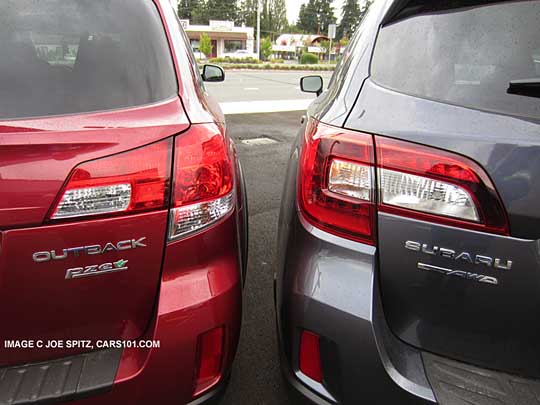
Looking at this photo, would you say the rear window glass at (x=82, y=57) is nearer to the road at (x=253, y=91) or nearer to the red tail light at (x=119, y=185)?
the red tail light at (x=119, y=185)

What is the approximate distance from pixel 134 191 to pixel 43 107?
0.38 meters

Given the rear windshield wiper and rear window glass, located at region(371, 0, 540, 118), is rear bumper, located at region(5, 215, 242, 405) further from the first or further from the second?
the rear windshield wiper

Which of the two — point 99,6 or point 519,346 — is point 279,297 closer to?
point 519,346

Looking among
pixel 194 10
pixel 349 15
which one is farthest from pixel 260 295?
pixel 349 15

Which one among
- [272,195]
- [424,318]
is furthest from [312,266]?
[272,195]

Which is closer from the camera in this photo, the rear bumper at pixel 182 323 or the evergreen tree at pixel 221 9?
the rear bumper at pixel 182 323

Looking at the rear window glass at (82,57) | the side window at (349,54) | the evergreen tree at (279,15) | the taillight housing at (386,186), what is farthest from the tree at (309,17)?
the taillight housing at (386,186)

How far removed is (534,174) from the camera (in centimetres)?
93

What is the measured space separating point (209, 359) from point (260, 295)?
122 cm

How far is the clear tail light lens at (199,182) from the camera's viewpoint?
1160mm

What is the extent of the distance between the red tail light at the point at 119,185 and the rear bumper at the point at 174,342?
0.57ft

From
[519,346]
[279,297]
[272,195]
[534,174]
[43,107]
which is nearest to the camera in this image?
[534,174]

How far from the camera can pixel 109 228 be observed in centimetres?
105

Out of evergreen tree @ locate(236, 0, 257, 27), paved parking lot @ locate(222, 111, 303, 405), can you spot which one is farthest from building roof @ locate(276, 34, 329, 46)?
paved parking lot @ locate(222, 111, 303, 405)
